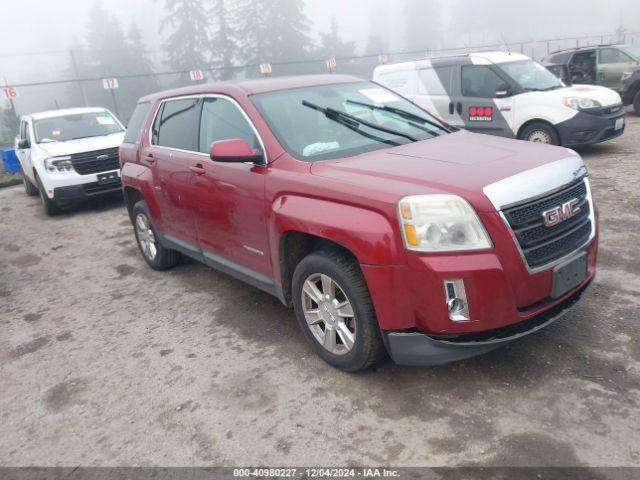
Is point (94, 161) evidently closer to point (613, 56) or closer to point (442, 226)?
point (442, 226)

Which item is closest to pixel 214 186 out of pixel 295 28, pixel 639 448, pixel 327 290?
pixel 327 290

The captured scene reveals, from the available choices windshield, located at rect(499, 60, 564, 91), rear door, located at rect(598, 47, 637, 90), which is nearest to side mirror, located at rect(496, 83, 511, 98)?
windshield, located at rect(499, 60, 564, 91)

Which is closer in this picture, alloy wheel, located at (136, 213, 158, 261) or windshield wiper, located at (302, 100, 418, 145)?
windshield wiper, located at (302, 100, 418, 145)

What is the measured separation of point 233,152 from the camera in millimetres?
3430

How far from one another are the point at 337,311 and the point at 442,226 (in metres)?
0.89

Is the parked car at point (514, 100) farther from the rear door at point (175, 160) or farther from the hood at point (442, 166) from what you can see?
the rear door at point (175, 160)

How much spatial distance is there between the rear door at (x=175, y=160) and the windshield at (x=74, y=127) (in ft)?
17.0

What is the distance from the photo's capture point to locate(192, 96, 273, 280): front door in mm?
3623

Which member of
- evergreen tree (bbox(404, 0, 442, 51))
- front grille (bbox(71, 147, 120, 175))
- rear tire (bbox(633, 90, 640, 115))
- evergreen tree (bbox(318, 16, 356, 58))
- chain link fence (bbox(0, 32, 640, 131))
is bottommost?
rear tire (bbox(633, 90, 640, 115))

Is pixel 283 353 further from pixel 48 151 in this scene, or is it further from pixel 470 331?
pixel 48 151

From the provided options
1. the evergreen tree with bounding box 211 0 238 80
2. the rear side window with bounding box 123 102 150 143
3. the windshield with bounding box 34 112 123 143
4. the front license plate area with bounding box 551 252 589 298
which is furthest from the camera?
the evergreen tree with bounding box 211 0 238 80

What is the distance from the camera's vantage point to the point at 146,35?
50000 mm

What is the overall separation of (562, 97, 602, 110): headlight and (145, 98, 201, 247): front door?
6307 mm

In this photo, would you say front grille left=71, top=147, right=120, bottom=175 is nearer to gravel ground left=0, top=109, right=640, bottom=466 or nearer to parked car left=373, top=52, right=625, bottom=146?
gravel ground left=0, top=109, right=640, bottom=466
